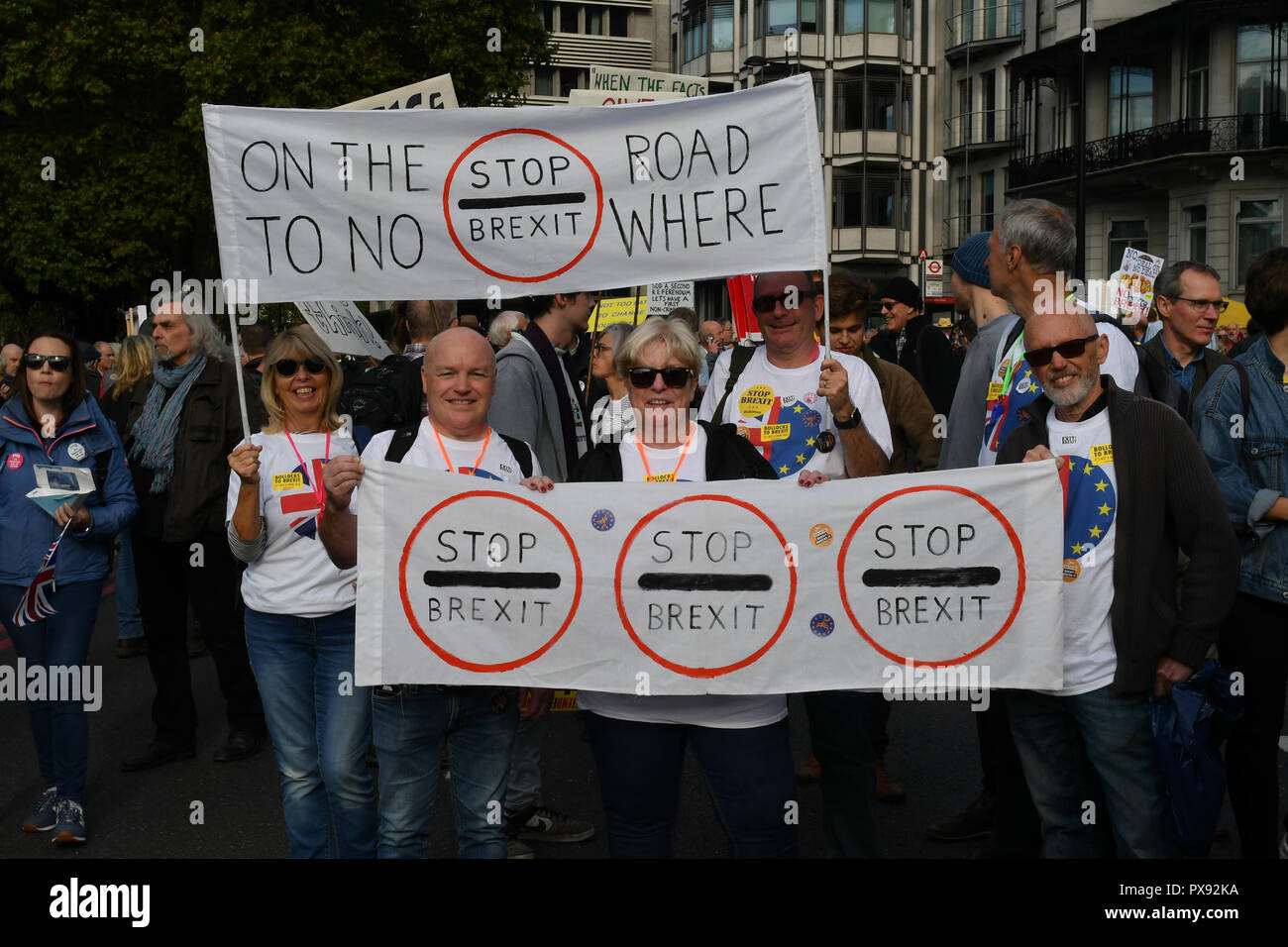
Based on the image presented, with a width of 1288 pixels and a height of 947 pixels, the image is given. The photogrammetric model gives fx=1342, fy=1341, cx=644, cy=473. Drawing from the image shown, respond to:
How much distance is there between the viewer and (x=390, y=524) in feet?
12.8

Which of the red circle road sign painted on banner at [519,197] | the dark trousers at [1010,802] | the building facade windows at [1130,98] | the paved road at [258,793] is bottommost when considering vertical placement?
the paved road at [258,793]

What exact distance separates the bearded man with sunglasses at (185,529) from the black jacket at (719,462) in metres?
3.01

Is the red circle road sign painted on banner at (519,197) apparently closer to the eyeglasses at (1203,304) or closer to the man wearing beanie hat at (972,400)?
the man wearing beanie hat at (972,400)

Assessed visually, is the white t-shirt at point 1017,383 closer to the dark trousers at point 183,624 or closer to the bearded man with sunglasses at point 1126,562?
the bearded man with sunglasses at point 1126,562

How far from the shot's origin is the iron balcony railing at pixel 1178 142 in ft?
111

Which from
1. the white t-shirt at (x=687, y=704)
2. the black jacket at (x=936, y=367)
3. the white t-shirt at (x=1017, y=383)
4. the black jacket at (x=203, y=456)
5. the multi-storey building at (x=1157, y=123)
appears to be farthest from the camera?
the multi-storey building at (x=1157, y=123)

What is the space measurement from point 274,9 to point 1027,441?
25275mm

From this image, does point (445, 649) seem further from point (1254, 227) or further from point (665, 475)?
point (1254, 227)

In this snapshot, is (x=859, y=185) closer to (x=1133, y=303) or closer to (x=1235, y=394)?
(x=1133, y=303)

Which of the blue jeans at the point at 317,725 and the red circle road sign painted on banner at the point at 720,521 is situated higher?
the red circle road sign painted on banner at the point at 720,521

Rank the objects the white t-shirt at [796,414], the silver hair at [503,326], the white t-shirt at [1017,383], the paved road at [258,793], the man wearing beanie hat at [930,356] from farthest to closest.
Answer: the man wearing beanie hat at [930,356] → the silver hair at [503,326] → the paved road at [258,793] → the white t-shirt at [796,414] → the white t-shirt at [1017,383]

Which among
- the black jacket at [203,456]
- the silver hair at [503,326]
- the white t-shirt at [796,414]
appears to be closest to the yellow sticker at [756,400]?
the white t-shirt at [796,414]

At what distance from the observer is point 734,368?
4.69m

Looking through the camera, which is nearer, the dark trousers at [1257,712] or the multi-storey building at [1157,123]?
the dark trousers at [1257,712]
